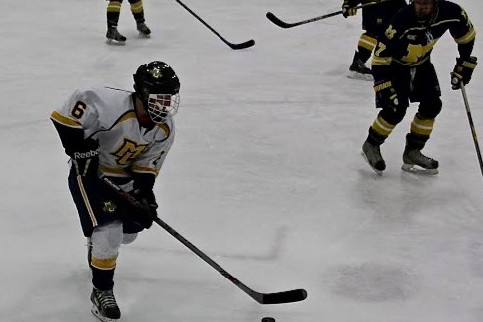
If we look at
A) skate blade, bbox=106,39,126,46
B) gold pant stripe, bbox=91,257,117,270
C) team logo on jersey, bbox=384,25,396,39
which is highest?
team logo on jersey, bbox=384,25,396,39

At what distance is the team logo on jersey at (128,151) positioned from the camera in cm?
285

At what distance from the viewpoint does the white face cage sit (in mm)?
2711

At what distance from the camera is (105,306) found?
9.44ft

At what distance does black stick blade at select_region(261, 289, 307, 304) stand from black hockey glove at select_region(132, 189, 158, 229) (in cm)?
48

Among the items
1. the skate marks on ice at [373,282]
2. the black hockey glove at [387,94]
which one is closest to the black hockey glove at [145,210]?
the skate marks on ice at [373,282]

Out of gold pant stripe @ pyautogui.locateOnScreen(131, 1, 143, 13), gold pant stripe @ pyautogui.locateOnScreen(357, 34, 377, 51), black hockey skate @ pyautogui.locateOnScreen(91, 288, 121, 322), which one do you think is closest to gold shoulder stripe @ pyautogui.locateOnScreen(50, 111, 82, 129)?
black hockey skate @ pyautogui.locateOnScreen(91, 288, 121, 322)

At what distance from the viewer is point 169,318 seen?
299cm

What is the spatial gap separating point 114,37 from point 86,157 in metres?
4.21

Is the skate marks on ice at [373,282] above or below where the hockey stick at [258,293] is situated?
below

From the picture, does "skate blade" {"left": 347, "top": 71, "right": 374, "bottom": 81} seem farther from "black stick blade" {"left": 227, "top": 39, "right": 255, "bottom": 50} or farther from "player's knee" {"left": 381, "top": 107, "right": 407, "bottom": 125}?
"player's knee" {"left": 381, "top": 107, "right": 407, "bottom": 125}

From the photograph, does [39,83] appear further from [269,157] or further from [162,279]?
[162,279]

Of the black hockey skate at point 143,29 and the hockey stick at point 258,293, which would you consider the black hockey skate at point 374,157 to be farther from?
the black hockey skate at point 143,29

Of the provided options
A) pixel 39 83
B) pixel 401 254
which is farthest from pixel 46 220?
pixel 39 83

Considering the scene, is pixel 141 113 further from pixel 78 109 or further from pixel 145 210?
pixel 145 210
